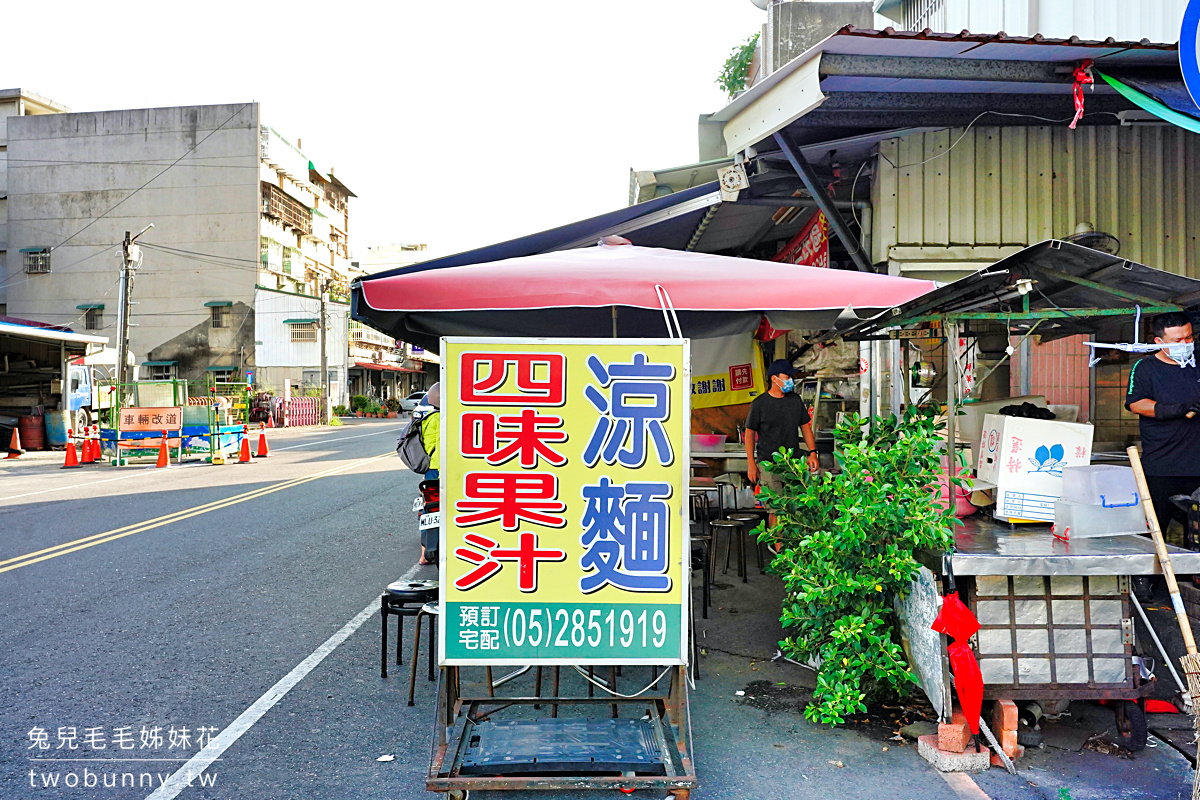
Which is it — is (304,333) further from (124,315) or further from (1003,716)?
(1003,716)

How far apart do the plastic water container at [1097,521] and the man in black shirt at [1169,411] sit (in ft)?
3.37

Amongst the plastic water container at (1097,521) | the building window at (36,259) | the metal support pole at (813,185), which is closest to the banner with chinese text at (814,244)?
the metal support pole at (813,185)

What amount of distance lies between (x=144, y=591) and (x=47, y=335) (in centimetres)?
1895

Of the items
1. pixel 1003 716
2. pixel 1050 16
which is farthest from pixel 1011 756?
pixel 1050 16

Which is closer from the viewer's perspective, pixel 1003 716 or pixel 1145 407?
pixel 1003 716

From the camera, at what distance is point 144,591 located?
7.09 metres

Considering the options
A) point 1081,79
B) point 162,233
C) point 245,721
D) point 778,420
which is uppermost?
point 162,233

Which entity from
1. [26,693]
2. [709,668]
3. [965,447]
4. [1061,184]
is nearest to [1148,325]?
[1061,184]

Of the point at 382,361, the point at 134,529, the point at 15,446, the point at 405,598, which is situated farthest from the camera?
the point at 382,361

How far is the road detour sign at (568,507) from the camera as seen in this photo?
3535 mm

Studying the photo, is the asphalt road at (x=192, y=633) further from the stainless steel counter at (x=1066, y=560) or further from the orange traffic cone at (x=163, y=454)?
the orange traffic cone at (x=163, y=454)

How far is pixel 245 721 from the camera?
4.33 metres

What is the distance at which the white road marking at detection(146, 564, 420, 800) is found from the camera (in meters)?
3.63

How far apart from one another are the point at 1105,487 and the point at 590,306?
2.92 m
